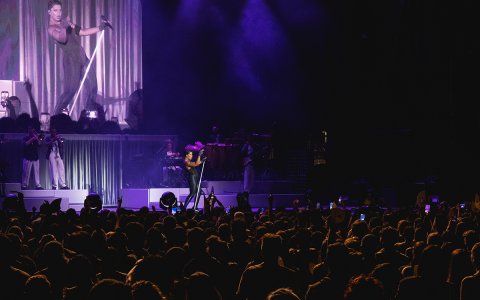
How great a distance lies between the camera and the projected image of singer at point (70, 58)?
20.6 meters

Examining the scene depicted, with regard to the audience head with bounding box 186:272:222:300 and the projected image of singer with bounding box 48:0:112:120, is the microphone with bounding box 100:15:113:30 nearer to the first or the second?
A: the projected image of singer with bounding box 48:0:112:120

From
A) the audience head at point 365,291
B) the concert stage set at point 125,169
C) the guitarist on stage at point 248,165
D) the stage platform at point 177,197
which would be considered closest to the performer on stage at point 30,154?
the concert stage set at point 125,169

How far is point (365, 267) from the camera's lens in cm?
534

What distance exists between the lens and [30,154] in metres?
17.9

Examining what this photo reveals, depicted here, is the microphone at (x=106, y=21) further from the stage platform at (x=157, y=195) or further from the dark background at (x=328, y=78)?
the stage platform at (x=157, y=195)

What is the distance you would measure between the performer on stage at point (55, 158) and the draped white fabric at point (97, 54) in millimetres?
2354

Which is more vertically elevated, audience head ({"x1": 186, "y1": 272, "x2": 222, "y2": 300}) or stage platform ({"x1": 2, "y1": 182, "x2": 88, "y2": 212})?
stage platform ({"x1": 2, "y1": 182, "x2": 88, "y2": 212})

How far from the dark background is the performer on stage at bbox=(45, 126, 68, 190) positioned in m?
4.80

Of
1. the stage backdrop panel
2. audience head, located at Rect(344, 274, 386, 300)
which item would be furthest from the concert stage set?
audience head, located at Rect(344, 274, 386, 300)

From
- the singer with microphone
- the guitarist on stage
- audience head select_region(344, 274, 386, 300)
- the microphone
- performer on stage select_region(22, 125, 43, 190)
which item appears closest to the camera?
audience head select_region(344, 274, 386, 300)

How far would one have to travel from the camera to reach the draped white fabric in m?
20.3

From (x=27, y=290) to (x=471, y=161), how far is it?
59.9 feet

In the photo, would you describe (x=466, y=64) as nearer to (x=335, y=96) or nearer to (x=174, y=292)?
(x=335, y=96)

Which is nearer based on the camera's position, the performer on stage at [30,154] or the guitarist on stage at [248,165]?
the performer on stage at [30,154]
